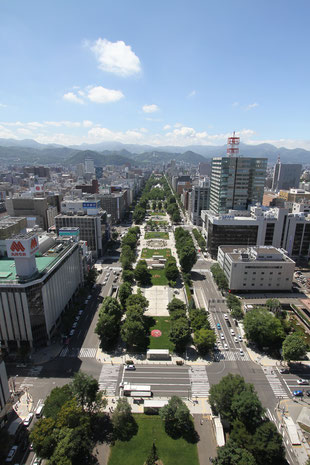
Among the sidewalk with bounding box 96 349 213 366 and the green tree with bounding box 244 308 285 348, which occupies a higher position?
the green tree with bounding box 244 308 285 348

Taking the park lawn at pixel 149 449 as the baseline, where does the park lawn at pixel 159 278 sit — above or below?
below

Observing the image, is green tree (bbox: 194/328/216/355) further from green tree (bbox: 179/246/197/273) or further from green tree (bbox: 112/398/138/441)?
green tree (bbox: 179/246/197/273)

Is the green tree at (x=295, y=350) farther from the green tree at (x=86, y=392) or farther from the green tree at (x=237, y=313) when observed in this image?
the green tree at (x=86, y=392)

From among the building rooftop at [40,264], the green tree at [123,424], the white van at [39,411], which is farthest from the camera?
the building rooftop at [40,264]

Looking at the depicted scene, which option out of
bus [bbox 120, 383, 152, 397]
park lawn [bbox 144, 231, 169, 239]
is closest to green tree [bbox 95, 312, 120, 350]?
bus [bbox 120, 383, 152, 397]

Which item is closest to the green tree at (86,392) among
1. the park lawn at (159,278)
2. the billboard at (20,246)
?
the billboard at (20,246)

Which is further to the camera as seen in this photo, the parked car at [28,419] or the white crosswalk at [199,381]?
the white crosswalk at [199,381]

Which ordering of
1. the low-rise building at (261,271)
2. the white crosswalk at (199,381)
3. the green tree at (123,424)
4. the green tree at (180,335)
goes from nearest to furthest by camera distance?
the green tree at (123,424), the white crosswalk at (199,381), the green tree at (180,335), the low-rise building at (261,271)

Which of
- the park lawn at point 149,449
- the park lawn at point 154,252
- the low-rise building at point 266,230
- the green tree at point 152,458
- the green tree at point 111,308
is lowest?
the park lawn at point 154,252
